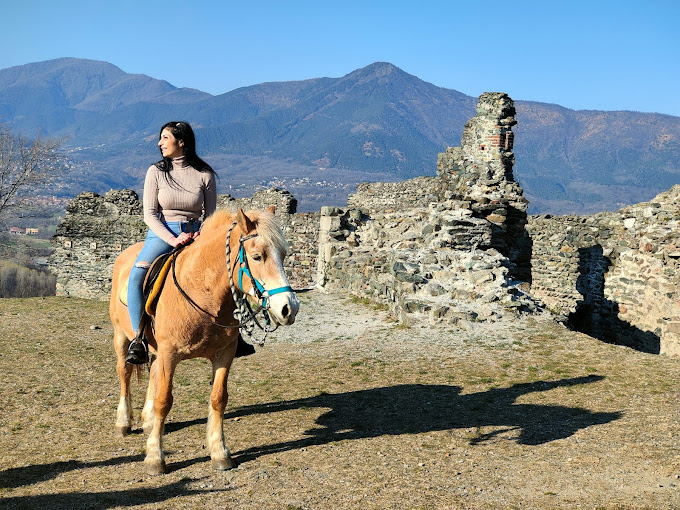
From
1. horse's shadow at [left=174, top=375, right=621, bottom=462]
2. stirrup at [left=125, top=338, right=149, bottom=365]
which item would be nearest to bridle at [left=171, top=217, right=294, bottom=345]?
stirrup at [left=125, top=338, right=149, bottom=365]

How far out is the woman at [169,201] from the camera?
224 inches

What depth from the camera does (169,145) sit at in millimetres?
5812

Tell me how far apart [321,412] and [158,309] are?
2.42 metres

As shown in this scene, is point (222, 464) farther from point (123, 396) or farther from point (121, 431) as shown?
point (123, 396)

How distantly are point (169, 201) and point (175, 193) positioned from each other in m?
0.09

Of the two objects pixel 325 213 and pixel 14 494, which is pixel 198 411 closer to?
pixel 14 494

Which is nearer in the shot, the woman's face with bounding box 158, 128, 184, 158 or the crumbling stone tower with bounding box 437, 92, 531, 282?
the woman's face with bounding box 158, 128, 184, 158

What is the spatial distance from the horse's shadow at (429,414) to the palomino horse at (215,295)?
28.3 inches

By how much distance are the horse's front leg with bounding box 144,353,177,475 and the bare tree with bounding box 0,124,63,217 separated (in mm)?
26833

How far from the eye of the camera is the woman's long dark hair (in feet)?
19.1

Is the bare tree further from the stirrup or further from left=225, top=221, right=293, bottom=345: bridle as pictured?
left=225, top=221, right=293, bottom=345: bridle

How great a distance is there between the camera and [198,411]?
7.08 meters

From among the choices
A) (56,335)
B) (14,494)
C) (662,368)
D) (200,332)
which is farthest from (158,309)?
(56,335)

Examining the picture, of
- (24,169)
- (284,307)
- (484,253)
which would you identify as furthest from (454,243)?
(24,169)
